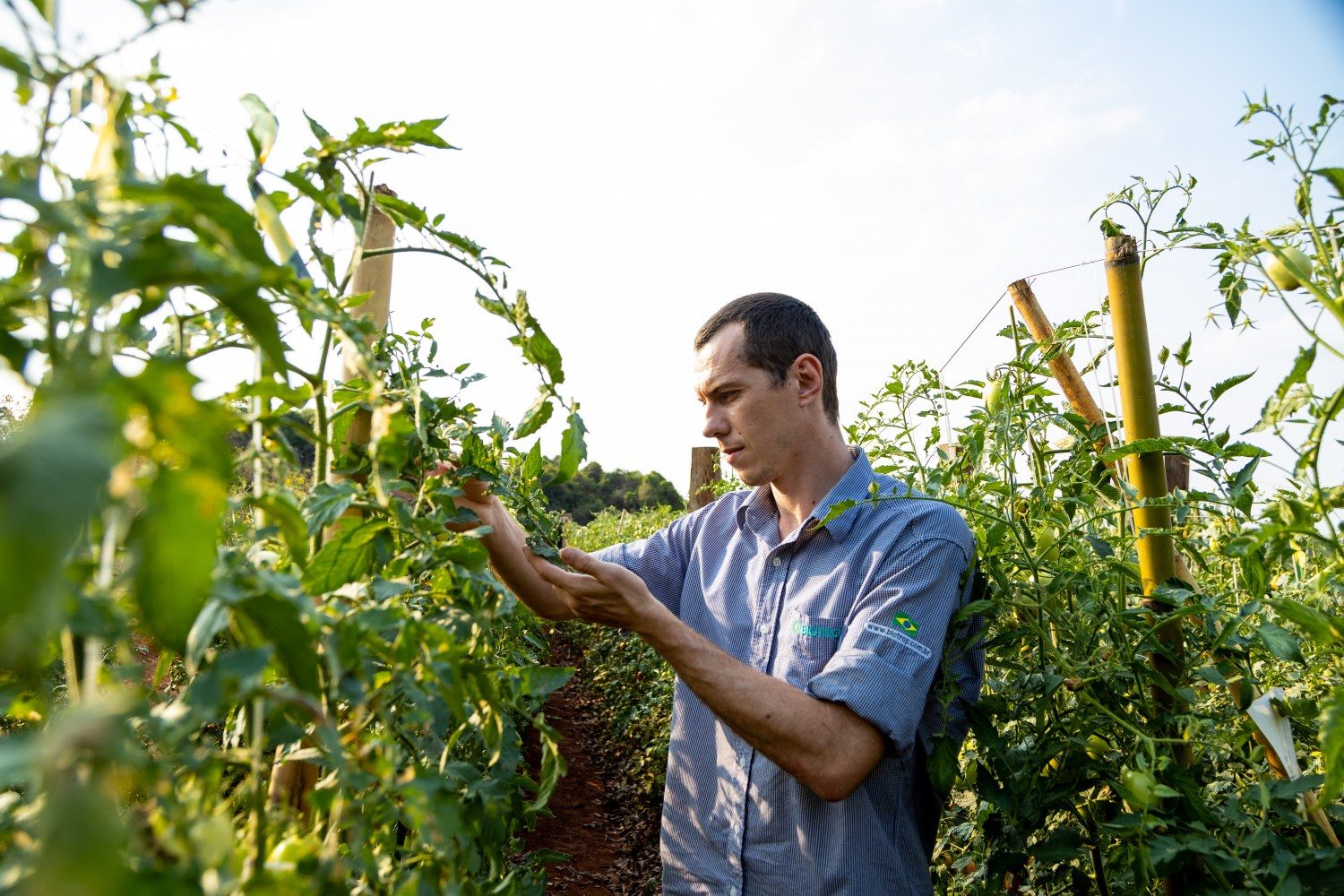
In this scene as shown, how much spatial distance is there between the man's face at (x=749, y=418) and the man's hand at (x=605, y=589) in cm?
61

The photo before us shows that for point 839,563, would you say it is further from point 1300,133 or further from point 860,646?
point 1300,133

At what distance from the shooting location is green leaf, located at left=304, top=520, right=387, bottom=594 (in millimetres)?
953

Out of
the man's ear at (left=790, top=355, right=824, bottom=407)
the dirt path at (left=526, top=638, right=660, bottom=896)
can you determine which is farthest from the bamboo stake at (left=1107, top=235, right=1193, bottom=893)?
the dirt path at (left=526, top=638, right=660, bottom=896)

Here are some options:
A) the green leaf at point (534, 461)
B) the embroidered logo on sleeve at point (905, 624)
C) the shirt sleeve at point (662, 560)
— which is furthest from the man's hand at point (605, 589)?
the shirt sleeve at point (662, 560)

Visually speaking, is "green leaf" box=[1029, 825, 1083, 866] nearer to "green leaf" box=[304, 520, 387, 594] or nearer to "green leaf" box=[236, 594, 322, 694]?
"green leaf" box=[304, 520, 387, 594]

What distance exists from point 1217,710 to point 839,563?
78 centimetres

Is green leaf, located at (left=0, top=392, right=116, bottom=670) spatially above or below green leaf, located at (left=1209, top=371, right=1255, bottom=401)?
below

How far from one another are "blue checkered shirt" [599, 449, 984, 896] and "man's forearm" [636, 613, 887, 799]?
0.04 meters

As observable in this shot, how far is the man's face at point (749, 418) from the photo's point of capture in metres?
2.34

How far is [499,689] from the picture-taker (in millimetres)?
1002

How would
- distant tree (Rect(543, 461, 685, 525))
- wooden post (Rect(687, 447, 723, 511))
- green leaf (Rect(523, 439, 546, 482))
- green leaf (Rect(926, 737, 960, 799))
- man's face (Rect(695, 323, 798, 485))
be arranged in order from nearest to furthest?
green leaf (Rect(523, 439, 546, 482))
green leaf (Rect(926, 737, 960, 799))
man's face (Rect(695, 323, 798, 485))
wooden post (Rect(687, 447, 723, 511))
distant tree (Rect(543, 461, 685, 525))

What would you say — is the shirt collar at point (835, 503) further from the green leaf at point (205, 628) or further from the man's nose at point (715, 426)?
the green leaf at point (205, 628)

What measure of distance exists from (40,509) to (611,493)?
21.9 m

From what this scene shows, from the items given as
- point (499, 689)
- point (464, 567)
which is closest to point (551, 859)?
point (499, 689)
